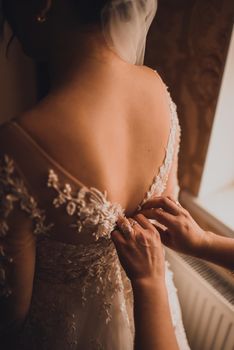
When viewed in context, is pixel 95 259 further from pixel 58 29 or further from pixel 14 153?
pixel 58 29

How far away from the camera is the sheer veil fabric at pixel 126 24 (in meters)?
0.75

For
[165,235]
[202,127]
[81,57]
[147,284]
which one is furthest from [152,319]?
[202,127]

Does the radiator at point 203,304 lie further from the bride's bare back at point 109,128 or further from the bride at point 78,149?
the bride's bare back at point 109,128

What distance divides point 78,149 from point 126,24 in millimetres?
303

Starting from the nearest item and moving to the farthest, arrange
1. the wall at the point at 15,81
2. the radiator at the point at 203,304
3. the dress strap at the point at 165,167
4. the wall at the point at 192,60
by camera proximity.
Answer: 1. the dress strap at the point at 165,167
2. the wall at the point at 192,60
3. the radiator at the point at 203,304
4. the wall at the point at 15,81

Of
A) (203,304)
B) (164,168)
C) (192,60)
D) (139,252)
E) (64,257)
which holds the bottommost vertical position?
(203,304)

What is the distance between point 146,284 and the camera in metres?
0.79

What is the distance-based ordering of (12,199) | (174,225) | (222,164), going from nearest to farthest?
1. (12,199)
2. (174,225)
3. (222,164)

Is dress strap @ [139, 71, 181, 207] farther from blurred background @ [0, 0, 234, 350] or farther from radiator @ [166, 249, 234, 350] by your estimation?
radiator @ [166, 249, 234, 350]

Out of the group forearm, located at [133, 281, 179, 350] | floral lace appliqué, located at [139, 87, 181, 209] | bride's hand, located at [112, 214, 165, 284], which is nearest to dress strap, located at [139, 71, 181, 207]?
floral lace appliqué, located at [139, 87, 181, 209]

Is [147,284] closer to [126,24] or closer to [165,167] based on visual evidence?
[165,167]

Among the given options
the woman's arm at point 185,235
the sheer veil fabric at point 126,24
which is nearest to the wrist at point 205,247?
the woman's arm at point 185,235

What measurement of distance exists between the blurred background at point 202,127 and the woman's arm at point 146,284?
0.51 meters

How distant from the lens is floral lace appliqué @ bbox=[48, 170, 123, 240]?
0.74 metres
